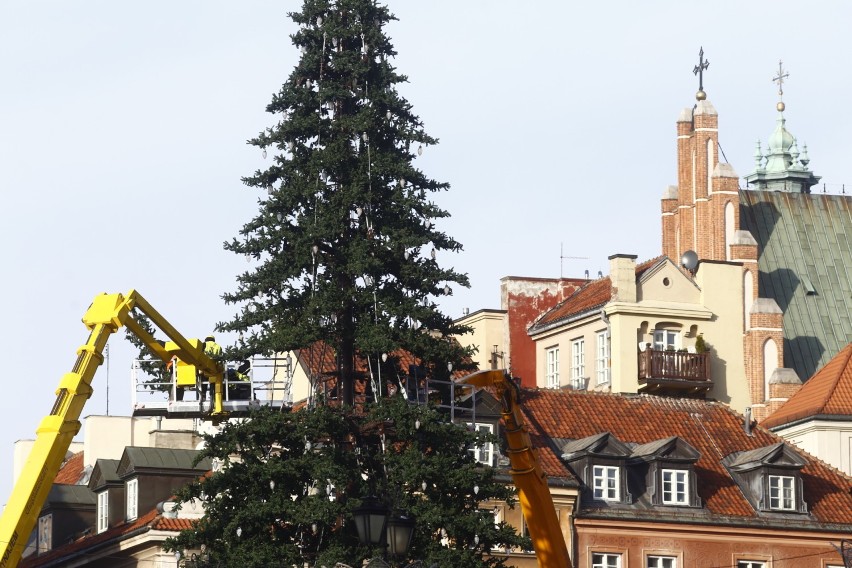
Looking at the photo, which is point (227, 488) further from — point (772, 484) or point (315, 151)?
point (772, 484)

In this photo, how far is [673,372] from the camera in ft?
289

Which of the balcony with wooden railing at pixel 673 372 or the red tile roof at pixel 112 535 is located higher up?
the balcony with wooden railing at pixel 673 372

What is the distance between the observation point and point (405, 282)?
61281 millimetres

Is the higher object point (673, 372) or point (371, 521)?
point (673, 372)

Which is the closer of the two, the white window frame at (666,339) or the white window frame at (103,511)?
the white window frame at (103,511)

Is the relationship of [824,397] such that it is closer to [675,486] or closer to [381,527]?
[675,486]

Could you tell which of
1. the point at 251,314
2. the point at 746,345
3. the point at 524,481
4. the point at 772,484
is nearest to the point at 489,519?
the point at 524,481

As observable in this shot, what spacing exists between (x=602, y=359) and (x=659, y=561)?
640 inches

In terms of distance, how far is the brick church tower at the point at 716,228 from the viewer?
90.6 metres

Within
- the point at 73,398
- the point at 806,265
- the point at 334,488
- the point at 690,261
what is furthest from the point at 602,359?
the point at 334,488

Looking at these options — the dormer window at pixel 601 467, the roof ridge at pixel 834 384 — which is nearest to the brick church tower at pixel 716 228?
the roof ridge at pixel 834 384

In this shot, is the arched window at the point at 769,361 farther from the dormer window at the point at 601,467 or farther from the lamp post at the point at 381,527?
the lamp post at the point at 381,527

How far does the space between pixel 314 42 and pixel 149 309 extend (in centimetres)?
815

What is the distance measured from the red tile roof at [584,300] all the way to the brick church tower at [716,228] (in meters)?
3.82
